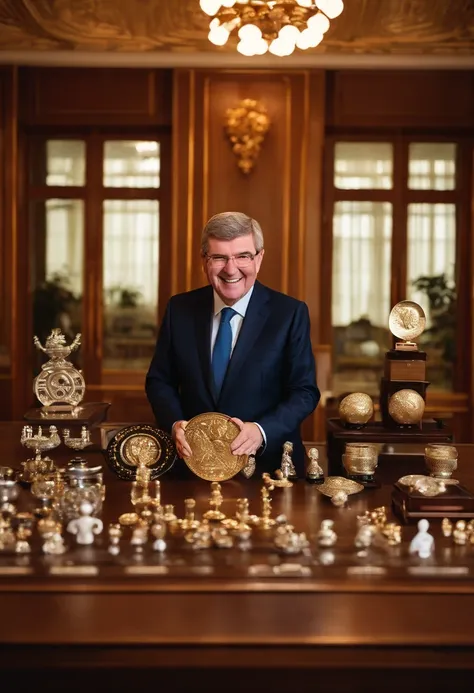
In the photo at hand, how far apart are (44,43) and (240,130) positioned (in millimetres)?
1672

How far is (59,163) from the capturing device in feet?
24.1

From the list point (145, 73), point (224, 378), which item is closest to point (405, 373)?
point (224, 378)

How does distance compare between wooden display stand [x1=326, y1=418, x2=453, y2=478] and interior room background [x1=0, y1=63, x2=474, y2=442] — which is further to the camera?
interior room background [x1=0, y1=63, x2=474, y2=442]

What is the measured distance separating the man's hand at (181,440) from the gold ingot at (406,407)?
93cm

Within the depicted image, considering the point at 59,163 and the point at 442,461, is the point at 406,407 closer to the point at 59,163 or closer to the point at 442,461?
the point at 442,461

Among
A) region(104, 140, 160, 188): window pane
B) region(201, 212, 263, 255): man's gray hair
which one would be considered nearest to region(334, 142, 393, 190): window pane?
region(104, 140, 160, 188): window pane

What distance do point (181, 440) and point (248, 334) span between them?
616mm

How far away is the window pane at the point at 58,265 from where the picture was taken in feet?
24.2

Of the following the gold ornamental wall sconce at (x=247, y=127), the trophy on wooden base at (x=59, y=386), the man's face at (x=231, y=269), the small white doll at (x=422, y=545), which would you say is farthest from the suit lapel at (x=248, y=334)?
the gold ornamental wall sconce at (x=247, y=127)

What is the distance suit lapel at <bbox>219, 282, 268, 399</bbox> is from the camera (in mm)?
3053

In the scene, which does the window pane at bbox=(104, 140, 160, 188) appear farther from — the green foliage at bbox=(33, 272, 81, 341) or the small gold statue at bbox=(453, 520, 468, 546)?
the small gold statue at bbox=(453, 520, 468, 546)

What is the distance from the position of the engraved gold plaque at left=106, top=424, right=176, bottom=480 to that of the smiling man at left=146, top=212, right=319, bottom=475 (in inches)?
7.7

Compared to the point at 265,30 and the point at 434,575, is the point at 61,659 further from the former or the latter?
the point at 265,30

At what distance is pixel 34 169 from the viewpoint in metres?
7.34
